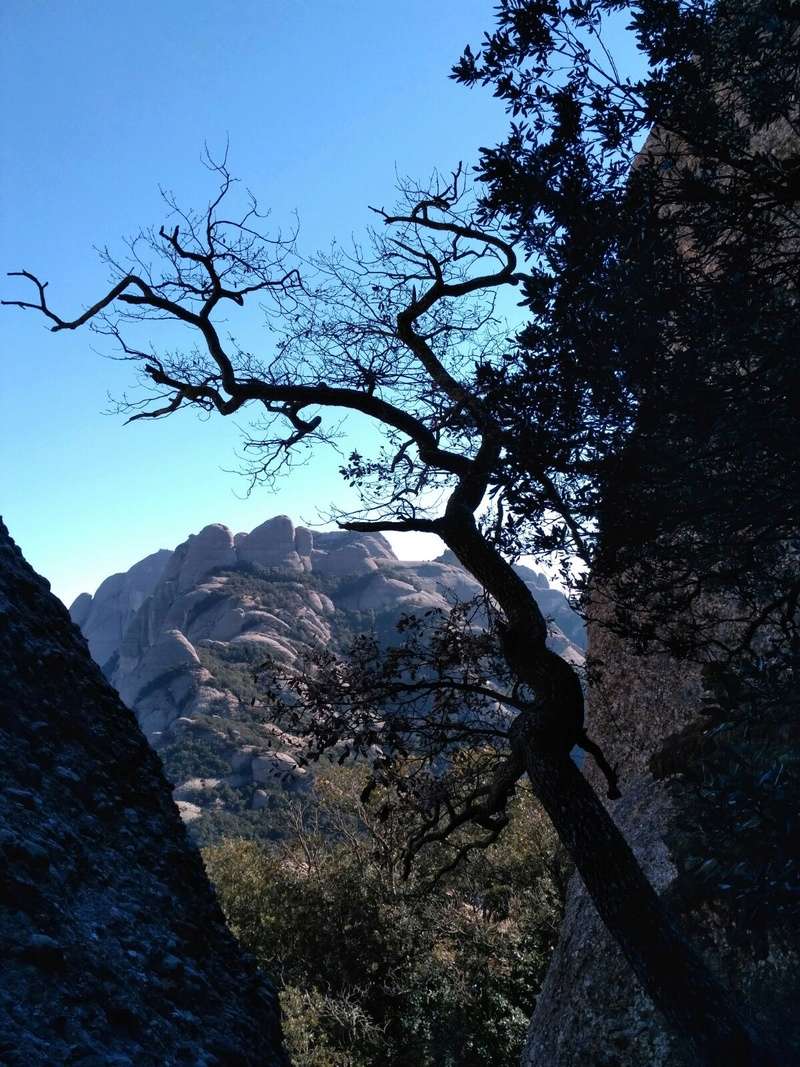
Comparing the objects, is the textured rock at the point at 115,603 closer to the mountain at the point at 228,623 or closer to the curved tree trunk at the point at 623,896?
the mountain at the point at 228,623

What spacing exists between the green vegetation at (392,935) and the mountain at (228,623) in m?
51.8

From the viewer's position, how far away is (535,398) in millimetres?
6855

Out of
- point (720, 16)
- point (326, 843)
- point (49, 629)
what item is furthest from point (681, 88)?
point (326, 843)

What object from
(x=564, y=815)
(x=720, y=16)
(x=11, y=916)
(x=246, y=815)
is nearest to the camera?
(x=11, y=916)

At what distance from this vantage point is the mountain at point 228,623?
93.2 meters

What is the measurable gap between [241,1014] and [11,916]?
151 centimetres

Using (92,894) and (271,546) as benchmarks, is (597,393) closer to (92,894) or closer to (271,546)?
(92,894)

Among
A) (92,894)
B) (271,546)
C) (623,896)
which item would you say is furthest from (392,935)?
(271,546)

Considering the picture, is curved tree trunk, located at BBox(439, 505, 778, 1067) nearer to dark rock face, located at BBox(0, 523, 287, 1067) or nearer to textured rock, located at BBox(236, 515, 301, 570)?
dark rock face, located at BBox(0, 523, 287, 1067)

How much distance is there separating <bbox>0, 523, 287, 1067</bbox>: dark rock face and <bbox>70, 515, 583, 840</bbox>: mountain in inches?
2937

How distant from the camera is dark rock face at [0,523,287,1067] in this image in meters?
3.30

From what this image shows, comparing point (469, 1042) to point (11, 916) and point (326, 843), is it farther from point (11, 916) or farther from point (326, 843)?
point (11, 916)

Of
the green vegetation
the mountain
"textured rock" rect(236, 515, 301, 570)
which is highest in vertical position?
"textured rock" rect(236, 515, 301, 570)

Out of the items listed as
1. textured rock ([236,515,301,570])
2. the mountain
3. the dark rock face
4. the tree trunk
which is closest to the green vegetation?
the tree trunk
